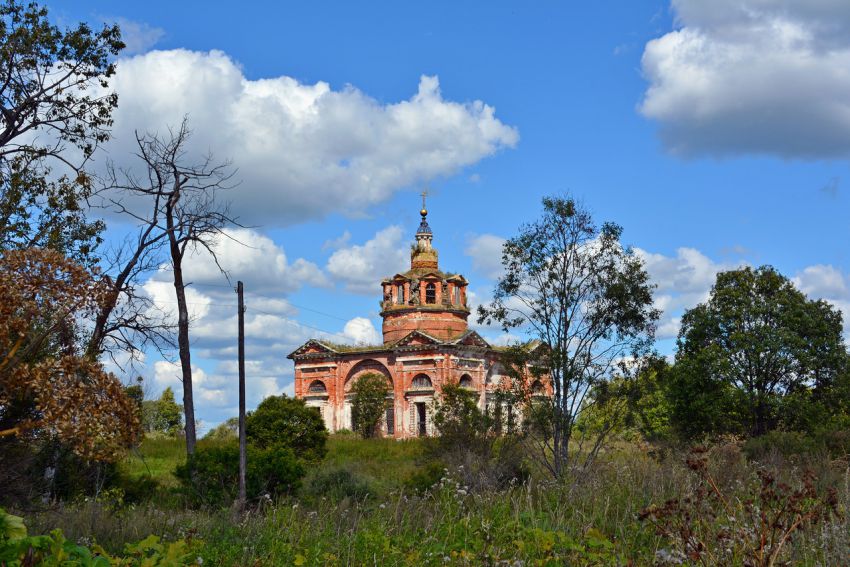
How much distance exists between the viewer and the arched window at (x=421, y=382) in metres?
50.9

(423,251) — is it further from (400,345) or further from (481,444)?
(481,444)

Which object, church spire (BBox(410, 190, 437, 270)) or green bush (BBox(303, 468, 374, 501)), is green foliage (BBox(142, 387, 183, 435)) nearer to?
church spire (BBox(410, 190, 437, 270))

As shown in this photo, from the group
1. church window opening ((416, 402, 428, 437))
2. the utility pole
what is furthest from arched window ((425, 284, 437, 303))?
the utility pole

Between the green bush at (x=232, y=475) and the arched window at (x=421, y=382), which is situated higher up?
the arched window at (x=421, y=382)

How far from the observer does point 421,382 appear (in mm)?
51281

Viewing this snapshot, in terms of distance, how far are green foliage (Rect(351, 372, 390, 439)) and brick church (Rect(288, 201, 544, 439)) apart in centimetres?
85

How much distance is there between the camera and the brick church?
50625 millimetres

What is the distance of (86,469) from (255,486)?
12.5 feet

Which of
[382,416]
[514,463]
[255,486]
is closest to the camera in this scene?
[255,486]

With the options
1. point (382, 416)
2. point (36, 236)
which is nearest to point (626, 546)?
point (36, 236)

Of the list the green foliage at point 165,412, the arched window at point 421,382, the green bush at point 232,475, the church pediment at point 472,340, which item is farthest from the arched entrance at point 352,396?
the green bush at point 232,475

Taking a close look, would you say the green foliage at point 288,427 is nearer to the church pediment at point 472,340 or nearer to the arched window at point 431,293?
the church pediment at point 472,340

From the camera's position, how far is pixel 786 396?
29.3 metres

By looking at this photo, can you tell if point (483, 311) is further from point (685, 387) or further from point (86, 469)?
point (685, 387)
